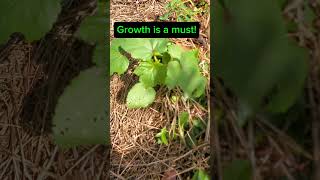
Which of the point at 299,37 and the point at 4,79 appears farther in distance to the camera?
the point at 4,79

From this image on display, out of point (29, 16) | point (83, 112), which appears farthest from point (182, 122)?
point (29, 16)

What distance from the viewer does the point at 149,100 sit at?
4.50 ft

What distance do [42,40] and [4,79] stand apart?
0.14 meters

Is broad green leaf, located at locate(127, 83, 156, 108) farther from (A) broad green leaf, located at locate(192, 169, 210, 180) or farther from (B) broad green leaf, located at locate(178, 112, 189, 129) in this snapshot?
(A) broad green leaf, located at locate(192, 169, 210, 180)

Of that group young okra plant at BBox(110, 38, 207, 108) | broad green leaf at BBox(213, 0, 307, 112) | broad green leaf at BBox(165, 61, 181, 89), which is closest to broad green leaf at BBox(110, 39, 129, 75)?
young okra plant at BBox(110, 38, 207, 108)

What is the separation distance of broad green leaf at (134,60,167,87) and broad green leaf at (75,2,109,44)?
12 centimetres

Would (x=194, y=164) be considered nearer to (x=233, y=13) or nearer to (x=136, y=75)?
A: (x=136, y=75)

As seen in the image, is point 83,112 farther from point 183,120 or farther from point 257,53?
point 257,53

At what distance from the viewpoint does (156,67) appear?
134 cm

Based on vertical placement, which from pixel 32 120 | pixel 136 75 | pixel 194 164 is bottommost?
pixel 194 164

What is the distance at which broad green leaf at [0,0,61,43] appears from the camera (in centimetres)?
119

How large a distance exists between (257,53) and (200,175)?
33cm

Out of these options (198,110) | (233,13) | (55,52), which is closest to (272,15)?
(233,13)

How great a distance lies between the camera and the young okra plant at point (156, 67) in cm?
133
